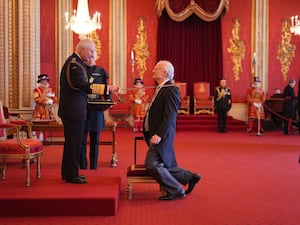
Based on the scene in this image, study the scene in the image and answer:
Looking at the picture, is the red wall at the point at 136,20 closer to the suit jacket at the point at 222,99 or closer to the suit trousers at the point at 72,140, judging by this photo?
the suit jacket at the point at 222,99

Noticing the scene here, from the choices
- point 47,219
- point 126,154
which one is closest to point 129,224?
point 47,219

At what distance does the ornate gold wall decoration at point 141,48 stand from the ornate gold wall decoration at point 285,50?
178 inches

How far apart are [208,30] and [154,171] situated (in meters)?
11.4

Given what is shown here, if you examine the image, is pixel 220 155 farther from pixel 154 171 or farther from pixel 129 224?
pixel 129 224

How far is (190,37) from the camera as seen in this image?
50.9 ft

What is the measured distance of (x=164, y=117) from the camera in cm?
470

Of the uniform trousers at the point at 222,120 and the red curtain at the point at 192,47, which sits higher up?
the red curtain at the point at 192,47

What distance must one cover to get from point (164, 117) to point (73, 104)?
0.93 metres

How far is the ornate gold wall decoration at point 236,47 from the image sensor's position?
608 inches

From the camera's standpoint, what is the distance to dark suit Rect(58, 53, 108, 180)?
4.51 metres

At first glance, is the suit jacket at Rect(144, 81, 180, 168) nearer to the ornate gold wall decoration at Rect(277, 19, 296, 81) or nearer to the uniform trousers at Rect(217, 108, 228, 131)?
the uniform trousers at Rect(217, 108, 228, 131)

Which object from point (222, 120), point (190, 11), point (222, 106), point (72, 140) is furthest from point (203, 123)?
point (72, 140)

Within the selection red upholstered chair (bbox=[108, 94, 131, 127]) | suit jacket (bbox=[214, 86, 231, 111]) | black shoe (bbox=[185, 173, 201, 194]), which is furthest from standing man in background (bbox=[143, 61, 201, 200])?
red upholstered chair (bbox=[108, 94, 131, 127])

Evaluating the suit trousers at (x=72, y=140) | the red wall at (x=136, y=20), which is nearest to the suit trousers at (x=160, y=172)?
the suit trousers at (x=72, y=140)
